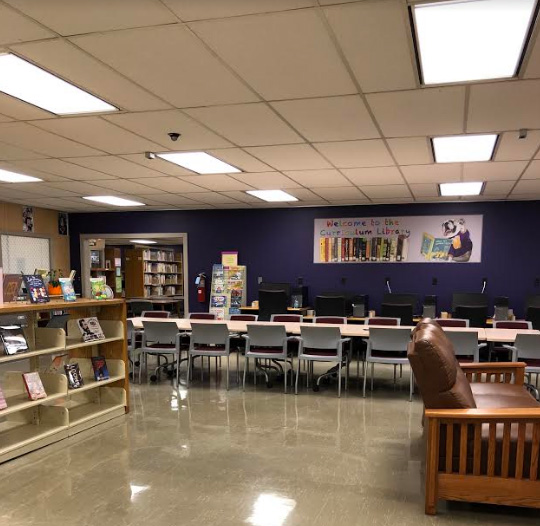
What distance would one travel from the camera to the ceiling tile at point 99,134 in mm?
3803

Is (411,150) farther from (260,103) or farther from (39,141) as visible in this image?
(39,141)

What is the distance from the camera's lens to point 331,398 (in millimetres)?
5316

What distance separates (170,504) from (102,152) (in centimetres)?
349

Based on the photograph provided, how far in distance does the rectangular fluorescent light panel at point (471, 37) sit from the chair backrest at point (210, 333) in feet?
12.5

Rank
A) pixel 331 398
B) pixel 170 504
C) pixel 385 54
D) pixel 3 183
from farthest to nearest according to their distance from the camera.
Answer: pixel 3 183 < pixel 331 398 < pixel 170 504 < pixel 385 54

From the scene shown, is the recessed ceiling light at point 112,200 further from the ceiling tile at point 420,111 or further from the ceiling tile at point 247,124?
the ceiling tile at point 420,111

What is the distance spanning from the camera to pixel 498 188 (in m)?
6.82

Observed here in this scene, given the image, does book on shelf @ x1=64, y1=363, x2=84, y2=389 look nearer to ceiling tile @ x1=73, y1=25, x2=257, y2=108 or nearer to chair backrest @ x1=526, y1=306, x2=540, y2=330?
ceiling tile @ x1=73, y1=25, x2=257, y2=108

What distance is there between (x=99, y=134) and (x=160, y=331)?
2.79 meters

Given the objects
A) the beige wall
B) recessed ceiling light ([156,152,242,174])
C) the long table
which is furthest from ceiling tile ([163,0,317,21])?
the beige wall

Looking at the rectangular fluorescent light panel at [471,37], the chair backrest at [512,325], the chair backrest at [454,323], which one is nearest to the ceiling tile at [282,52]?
the rectangular fluorescent light panel at [471,37]

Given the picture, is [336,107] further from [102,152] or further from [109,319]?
[109,319]

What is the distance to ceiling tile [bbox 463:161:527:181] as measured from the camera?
207 inches

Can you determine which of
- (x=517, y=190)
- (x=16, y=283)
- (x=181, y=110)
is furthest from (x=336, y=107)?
(x=517, y=190)
